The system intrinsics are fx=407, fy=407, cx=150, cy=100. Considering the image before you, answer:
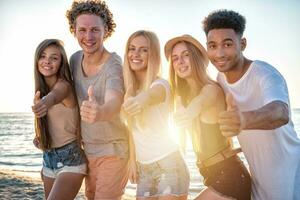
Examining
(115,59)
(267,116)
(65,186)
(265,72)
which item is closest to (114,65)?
(115,59)

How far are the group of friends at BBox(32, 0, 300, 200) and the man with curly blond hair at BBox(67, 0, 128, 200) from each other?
12 millimetres

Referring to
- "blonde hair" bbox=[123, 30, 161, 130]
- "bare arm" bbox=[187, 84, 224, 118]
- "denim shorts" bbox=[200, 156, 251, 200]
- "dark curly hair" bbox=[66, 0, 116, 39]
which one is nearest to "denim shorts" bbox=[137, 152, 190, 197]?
"denim shorts" bbox=[200, 156, 251, 200]

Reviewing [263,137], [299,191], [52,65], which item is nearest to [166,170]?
[263,137]

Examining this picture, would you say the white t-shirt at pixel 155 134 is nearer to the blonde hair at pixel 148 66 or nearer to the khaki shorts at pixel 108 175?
the blonde hair at pixel 148 66

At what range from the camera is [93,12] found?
508 cm

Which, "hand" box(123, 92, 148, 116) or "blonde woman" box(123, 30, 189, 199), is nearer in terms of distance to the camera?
"hand" box(123, 92, 148, 116)

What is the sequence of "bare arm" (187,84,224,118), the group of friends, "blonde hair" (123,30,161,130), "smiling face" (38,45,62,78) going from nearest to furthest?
"bare arm" (187,84,224,118)
the group of friends
"blonde hair" (123,30,161,130)
"smiling face" (38,45,62,78)

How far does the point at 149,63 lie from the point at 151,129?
2.58 feet

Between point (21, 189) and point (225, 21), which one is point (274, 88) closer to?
point (225, 21)

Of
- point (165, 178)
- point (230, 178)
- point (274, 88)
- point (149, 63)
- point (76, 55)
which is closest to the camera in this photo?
point (274, 88)

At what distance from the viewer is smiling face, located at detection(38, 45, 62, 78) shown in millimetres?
5066

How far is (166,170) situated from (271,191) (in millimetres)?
1125

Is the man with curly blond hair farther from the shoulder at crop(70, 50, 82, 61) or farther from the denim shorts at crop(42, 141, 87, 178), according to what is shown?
the shoulder at crop(70, 50, 82, 61)

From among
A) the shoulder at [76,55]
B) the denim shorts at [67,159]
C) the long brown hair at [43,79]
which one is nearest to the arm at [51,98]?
the long brown hair at [43,79]
